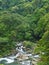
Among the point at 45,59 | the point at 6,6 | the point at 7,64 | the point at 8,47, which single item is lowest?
the point at 45,59

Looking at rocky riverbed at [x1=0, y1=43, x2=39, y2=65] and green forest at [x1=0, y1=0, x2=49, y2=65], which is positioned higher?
green forest at [x1=0, y1=0, x2=49, y2=65]

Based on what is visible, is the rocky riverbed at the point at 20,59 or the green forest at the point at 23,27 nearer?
the rocky riverbed at the point at 20,59

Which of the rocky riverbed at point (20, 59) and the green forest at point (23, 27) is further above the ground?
the green forest at point (23, 27)

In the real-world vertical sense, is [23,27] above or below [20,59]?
above

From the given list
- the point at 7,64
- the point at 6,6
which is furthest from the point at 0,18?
the point at 6,6

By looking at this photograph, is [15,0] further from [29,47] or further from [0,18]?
[29,47]

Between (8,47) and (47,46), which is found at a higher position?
(8,47)

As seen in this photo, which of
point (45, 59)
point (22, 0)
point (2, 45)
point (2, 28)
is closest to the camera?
point (45, 59)

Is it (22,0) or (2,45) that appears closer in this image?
(2,45)

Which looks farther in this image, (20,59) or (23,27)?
(23,27)

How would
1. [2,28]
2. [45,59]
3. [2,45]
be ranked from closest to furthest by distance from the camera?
[45,59], [2,45], [2,28]

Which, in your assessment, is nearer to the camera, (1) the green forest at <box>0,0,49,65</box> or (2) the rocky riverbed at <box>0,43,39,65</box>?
(2) the rocky riverbed at <box>0,43,39,65</box>
